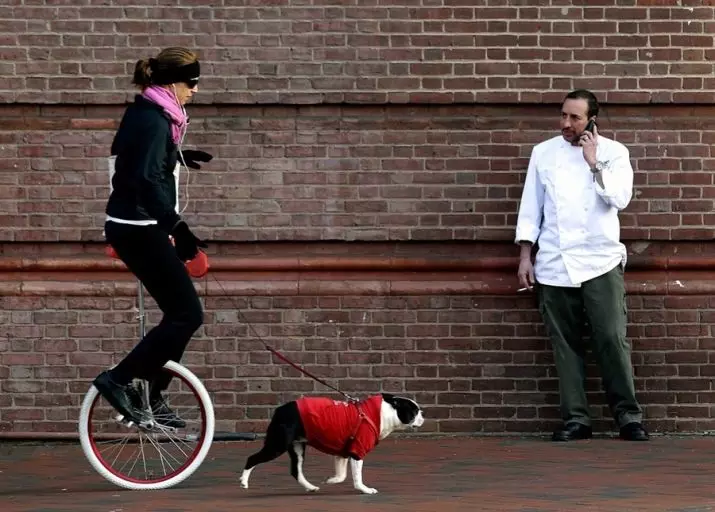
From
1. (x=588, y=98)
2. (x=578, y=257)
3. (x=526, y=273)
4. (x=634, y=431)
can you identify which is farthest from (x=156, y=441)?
(x=588, y=98)

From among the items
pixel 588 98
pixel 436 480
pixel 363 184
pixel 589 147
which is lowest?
pixel 436 480

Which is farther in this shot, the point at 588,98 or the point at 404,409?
the point at 588,98

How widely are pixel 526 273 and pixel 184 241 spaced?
287 cm

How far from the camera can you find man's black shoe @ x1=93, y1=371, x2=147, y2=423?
7.87 meters

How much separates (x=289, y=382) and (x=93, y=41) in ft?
7.49

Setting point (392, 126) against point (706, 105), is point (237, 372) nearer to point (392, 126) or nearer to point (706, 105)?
point (392, 126)

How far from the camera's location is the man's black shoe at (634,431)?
9.84 m

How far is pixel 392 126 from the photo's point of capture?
1016cm

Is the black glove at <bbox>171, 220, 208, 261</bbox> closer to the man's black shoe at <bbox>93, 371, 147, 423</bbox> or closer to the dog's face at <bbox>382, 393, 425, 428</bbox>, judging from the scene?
the man's black shoe at <bbox>93, 371, 147, 423</bbox>

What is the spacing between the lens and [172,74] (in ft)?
26.2

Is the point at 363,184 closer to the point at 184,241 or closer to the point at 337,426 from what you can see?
the point at 184,241

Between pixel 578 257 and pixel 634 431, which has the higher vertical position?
pixel 578 257

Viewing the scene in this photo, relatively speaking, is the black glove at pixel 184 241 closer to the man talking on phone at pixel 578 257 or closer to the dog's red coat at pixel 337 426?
the dog's red coat at pixel 337 426

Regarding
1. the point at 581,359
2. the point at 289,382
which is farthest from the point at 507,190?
the point at 289,382
